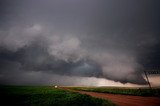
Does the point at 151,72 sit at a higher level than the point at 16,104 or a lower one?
higher

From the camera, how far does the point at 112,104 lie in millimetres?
18234

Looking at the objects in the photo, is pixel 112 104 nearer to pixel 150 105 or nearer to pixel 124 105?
pixel 124 105

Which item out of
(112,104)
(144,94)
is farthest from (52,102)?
(144,94)

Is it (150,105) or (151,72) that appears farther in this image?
(151,72)

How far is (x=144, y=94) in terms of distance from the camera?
2541 cm

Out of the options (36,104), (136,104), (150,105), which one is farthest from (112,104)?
(36,104)

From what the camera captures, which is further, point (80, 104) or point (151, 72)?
point (151, 72)

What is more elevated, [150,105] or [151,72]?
[151,72]

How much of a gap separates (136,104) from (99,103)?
11.5 feet

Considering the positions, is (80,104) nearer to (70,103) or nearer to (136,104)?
(70,103)

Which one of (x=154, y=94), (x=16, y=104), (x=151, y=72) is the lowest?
(x=16, y=104)

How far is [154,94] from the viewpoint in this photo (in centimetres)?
2488

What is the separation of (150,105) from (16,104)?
12.5m

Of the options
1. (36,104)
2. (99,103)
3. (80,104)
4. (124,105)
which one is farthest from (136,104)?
(36,104)
